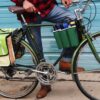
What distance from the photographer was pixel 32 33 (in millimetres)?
5492

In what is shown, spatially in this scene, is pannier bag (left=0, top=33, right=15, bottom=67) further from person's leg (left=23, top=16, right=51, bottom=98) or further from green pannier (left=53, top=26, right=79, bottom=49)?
green pannier (left=53, top=26, right=79, bottom=49)

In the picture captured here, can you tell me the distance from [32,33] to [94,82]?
1.36 meters

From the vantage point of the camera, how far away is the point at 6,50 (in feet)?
17.7

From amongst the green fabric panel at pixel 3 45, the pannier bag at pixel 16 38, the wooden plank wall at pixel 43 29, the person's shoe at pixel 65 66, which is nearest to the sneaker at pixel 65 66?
the person's shoe at pixel 65 66

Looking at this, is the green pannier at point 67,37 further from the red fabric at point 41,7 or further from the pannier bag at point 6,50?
the pannier bag at point 6,50

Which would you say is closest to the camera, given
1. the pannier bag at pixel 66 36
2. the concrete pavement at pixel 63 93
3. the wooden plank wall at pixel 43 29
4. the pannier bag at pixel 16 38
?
the pannier bag at pixel 66 36

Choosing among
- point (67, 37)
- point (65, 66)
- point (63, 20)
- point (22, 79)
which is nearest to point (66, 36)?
point (67, 37)

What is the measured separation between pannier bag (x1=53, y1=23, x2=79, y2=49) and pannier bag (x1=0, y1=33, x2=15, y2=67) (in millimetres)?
632

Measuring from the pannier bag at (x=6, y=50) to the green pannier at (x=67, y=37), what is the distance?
0.63 m

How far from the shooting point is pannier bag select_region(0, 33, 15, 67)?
5.37 meters

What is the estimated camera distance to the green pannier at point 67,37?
17.0 feet

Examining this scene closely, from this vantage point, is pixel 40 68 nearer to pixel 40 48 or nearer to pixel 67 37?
pixel 40 48

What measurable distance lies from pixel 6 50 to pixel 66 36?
0.82 meters

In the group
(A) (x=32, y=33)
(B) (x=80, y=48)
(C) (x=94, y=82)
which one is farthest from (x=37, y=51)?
(C) (x=94, y=82)
